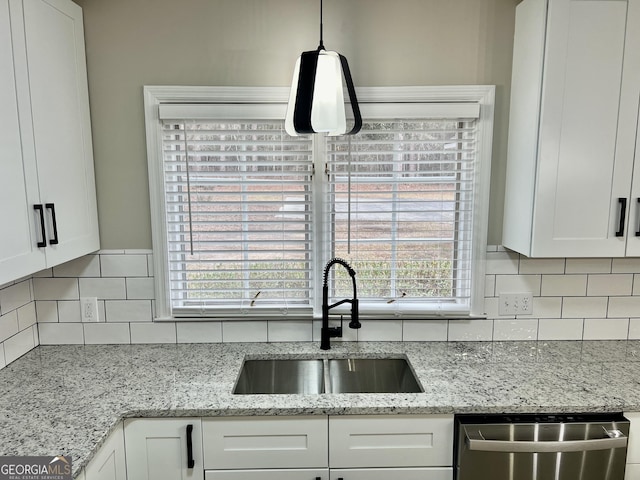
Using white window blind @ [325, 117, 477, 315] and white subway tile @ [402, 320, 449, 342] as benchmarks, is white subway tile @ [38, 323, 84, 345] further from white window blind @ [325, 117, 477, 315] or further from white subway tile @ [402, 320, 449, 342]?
white subway tile @ [402, 320, 449, 342]

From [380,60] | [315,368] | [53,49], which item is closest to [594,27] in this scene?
[380,60]

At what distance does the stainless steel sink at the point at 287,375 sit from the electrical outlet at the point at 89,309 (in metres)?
0.78

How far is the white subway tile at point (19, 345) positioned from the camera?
180cm

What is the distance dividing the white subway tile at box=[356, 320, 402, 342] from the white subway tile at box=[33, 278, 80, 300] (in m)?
1.31

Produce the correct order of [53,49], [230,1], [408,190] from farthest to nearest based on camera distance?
[408,190] < [230,1] < [53,49]

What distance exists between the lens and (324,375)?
6.27ft

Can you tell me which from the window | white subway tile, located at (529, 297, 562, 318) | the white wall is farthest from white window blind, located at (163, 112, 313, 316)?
white subway tile, located at (529, 297, 562, 318)

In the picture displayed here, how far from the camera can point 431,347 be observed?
1.97 m

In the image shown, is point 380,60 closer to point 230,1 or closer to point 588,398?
point 230,1

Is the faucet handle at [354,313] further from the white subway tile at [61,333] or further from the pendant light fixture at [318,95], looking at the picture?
the white subway tile at [61,333]

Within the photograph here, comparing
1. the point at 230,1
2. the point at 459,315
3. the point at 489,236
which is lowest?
the point at 459,315

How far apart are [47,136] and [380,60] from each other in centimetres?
139

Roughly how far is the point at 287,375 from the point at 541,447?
104 centimetres

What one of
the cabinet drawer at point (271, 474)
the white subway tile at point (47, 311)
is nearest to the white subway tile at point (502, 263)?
the cabinet drawer at point (271, 474)
